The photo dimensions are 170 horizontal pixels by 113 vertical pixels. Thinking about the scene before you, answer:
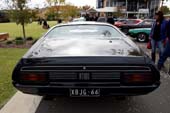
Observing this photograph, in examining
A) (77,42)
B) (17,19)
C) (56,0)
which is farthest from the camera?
(56,0)

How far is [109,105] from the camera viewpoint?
5.11m

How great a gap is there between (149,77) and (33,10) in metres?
13.4

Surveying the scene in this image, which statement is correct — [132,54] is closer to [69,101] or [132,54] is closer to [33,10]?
[69,101]

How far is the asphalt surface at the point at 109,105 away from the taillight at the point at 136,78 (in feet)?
2.77

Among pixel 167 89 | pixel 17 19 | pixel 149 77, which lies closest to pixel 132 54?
pixel 149 77

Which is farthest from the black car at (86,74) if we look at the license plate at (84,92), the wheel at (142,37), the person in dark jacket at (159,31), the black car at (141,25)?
the black car at (141,25)

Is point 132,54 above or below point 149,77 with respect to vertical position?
above

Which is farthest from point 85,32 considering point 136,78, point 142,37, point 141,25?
point 141,25

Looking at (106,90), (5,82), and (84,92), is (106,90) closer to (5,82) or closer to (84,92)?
(84,92)

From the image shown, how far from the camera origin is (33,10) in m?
16.7

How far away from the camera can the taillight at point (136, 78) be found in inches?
161

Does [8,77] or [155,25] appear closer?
[8,77]

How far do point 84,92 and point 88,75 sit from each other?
0.25 m

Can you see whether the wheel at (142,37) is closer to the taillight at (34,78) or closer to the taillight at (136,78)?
the taillight at (136,78)
